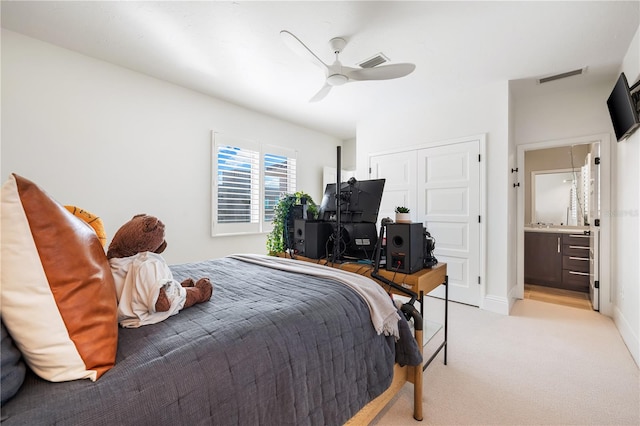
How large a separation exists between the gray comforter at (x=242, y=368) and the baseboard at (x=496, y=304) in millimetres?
2290

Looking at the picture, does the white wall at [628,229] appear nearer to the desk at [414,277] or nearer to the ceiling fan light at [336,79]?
the desk at [414,277]

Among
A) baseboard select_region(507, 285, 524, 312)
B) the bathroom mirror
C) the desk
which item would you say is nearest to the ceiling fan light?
the desk

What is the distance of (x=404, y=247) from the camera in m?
1.72

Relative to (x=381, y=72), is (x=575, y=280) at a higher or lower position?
lower

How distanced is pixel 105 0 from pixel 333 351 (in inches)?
108

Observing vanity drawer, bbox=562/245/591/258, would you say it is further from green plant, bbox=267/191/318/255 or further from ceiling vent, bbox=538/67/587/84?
green plant, bbox=267/191/318/255

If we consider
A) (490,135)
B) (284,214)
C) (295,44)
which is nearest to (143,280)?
(284,214)

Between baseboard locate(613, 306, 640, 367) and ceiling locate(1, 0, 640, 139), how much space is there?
247cm

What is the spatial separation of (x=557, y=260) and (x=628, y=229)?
179 centimetres

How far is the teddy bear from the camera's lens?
0.98 meters

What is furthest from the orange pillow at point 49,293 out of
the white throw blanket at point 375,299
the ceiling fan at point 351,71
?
the ceiling fan at point 351,71

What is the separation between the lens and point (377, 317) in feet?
4.25

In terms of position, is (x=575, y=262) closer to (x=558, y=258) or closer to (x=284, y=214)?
(x=558, y=258)

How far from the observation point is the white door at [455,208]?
132 inches
